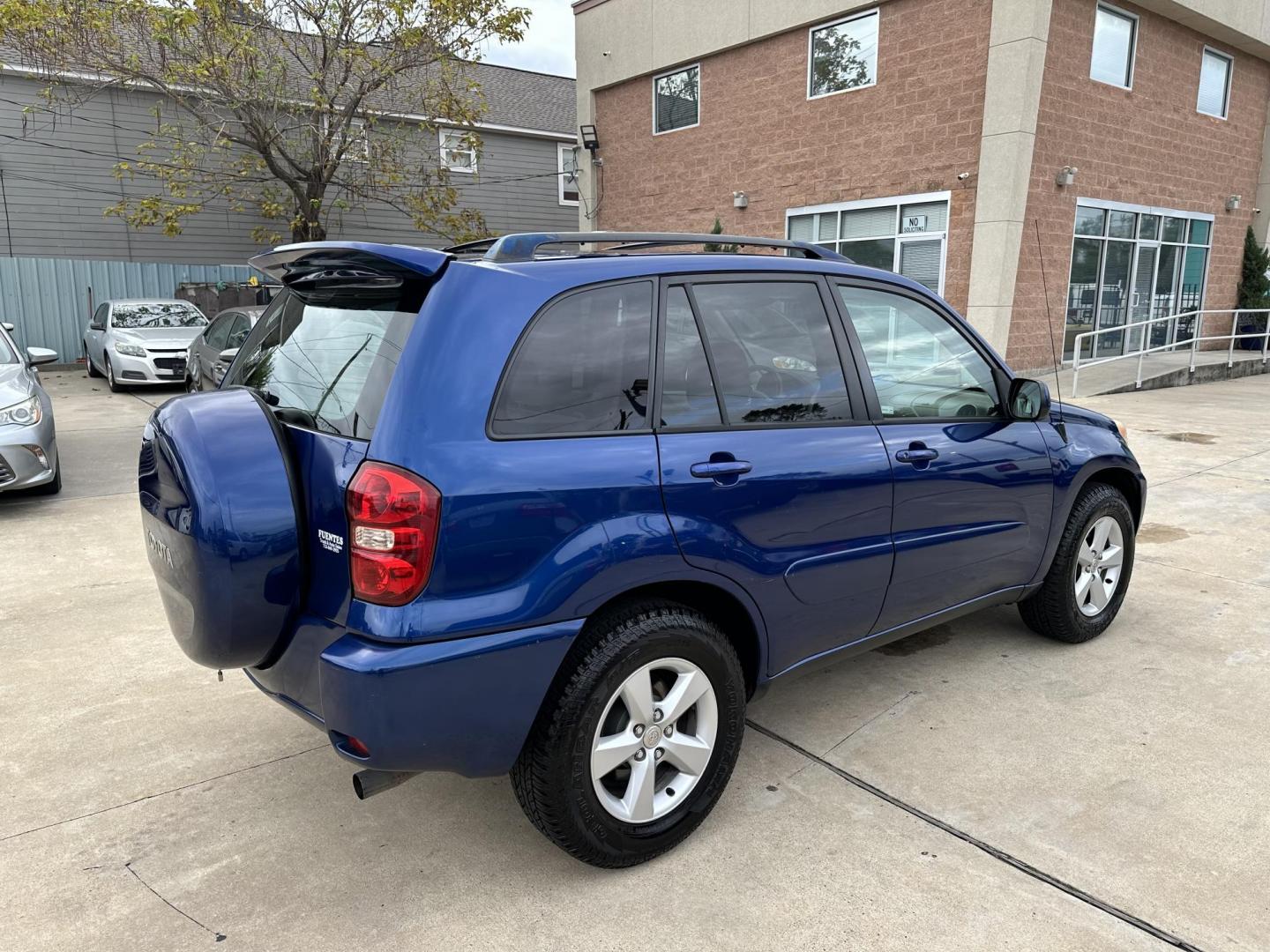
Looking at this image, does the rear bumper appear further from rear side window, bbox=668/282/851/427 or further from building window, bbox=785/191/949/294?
building window, bbox=785/191/949/294

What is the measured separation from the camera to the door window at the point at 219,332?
37.4 feet

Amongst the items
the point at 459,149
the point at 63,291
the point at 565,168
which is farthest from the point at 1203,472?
the point at 63,291

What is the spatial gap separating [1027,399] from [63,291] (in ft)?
64.9

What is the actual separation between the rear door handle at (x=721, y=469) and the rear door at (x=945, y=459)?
27.0 inches

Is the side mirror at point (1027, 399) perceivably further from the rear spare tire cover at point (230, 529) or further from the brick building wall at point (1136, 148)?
the brick building wall at point (1136, 148)

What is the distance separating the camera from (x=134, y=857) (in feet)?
8.63

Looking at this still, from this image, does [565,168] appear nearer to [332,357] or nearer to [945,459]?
[945,459]

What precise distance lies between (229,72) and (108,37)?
193cm

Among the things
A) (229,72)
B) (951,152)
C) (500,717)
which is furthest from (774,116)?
(500,717)

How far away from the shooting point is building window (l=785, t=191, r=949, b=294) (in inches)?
554

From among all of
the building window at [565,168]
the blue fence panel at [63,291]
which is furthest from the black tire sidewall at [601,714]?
the building window at [565,168]

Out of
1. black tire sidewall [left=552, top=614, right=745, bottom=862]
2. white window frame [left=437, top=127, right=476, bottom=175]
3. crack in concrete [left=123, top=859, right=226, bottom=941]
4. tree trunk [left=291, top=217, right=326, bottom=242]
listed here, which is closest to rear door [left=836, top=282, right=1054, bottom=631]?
black tire sidewall [left=552, top=614, right=745, bottom=862]

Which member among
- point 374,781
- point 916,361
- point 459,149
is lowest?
point 374,781

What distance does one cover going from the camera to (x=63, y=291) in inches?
709
